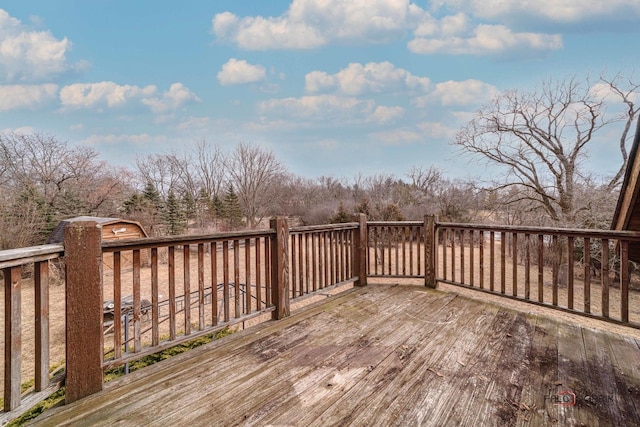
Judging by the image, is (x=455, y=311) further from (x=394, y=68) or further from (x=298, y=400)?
(x=394, y=68)

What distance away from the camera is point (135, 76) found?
17.0 metres

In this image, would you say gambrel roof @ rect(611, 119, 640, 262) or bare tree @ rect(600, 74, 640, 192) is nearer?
gambrel roof @ rect(611, 119, 640, 262)

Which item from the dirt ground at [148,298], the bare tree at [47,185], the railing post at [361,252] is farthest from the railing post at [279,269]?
the bare tree at [47,185]

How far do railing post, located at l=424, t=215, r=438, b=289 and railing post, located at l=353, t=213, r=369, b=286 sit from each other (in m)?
0.84

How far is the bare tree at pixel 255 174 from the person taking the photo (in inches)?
813

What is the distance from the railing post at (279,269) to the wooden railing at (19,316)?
5.32 feet

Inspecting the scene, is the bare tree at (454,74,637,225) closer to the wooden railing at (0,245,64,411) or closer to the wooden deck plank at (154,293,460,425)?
the wooden deck plank at (154,293,460,425)

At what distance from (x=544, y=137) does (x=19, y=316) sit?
535 inches

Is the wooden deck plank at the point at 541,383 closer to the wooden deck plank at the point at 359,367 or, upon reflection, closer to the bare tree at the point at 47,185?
the wooden deck plank at the point at 359,367

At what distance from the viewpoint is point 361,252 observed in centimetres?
400

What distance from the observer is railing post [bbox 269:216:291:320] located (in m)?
2.85

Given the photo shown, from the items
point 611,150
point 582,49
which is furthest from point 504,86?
point 611,150

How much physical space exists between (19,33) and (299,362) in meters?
14.3
